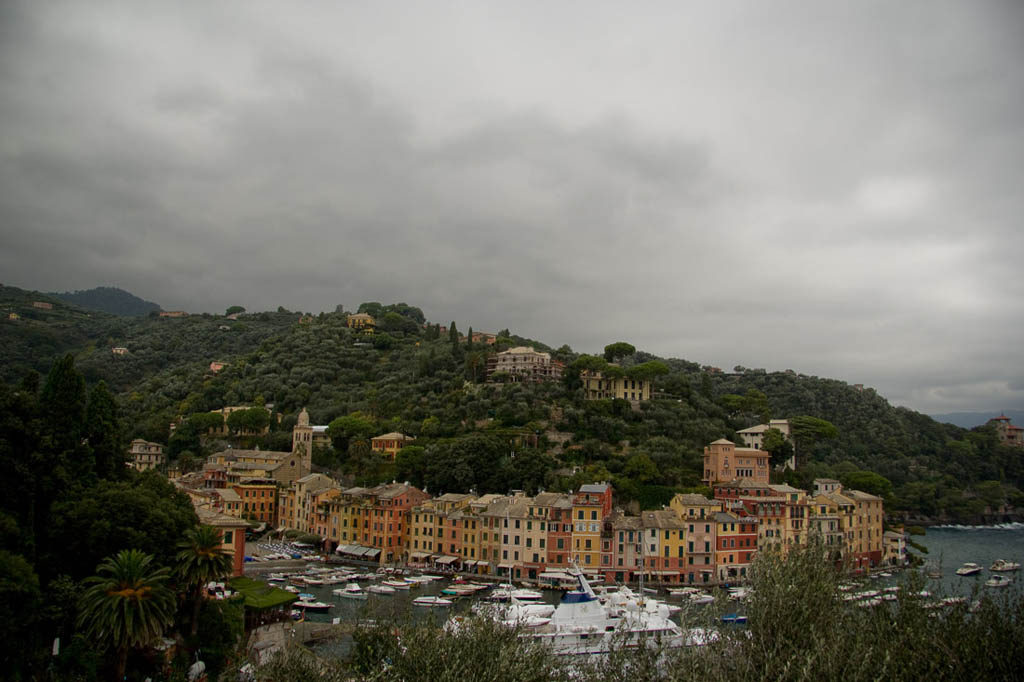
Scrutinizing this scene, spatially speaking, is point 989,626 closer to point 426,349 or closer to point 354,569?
point 354,569

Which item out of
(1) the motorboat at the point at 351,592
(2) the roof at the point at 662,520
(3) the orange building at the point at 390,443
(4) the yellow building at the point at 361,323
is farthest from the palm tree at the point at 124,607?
(4) the yellow building at the point at 361,323

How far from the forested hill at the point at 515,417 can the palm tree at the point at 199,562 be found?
40.2 m

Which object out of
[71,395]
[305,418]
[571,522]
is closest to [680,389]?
[571,522]

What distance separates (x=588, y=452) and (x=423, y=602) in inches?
1205

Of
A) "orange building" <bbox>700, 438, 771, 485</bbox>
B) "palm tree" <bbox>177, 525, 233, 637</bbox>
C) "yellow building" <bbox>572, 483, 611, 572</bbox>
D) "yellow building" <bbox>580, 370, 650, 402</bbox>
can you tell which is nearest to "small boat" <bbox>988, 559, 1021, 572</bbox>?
"orange building" <bbox>700, 438, 771, 485</bbox>

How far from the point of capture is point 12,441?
2591 cm

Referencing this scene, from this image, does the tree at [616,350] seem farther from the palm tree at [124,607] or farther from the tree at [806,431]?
the palm tree at [124,607]

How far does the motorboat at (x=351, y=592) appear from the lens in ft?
152

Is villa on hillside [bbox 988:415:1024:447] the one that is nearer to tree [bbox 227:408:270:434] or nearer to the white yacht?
the white yacht

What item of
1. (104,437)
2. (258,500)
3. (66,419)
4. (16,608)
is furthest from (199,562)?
(258,500)

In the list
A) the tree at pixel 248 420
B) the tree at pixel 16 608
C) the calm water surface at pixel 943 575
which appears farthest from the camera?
the tree at pixel 248 420

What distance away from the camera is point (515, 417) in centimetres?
7794

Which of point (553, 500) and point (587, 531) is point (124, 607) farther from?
point (553, 500)

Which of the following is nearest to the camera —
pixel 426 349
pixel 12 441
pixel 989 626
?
pixel 989 626
